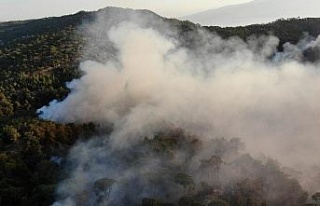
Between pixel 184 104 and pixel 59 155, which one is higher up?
pixel 184 104

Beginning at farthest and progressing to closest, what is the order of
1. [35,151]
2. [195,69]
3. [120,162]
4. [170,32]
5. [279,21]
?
[279,21]
[170,32]
[195,69]
[35,151]
[120,162]

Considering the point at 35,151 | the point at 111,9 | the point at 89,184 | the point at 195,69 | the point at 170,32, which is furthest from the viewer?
the point at 111,9

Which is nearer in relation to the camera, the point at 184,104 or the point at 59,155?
the point at 59,155

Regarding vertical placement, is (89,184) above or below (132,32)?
below

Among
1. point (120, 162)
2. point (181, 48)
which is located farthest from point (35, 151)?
point (181, 48)

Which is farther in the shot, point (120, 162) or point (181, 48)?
point (181, 48)

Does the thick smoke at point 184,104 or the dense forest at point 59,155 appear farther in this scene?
the thick smoke at point 184,104

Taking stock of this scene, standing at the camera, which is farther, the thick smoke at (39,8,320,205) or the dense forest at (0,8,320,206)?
the thick smoke at (39,8,320,205)

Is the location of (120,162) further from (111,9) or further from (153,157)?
(111,9)
